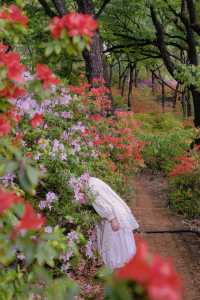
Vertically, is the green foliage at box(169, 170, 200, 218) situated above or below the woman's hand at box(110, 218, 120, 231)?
below

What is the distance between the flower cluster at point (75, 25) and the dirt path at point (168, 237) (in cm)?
555

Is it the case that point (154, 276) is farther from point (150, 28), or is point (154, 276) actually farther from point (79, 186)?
point (150, 28)

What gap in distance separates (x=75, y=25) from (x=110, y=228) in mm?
4731

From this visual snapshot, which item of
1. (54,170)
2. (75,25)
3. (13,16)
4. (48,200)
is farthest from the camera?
(54,170)

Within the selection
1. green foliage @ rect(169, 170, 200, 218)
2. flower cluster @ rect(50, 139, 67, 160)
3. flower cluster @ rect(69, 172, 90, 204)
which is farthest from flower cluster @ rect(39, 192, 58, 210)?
green foliage @ rect(169, 170, 200, 218)

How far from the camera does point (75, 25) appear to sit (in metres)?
2.80

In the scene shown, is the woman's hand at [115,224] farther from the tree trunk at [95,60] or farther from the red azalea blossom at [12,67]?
the tree trunk at [95,60]

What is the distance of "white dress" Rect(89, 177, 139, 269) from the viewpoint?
6.66 metres

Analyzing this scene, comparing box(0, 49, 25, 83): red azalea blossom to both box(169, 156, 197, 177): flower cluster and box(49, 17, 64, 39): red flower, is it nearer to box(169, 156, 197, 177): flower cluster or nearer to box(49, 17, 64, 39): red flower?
box(49, 17, 64, 39): red flower

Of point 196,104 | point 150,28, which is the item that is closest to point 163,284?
point 196,104

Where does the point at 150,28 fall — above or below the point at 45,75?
above

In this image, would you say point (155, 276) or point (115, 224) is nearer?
point (155, 276)

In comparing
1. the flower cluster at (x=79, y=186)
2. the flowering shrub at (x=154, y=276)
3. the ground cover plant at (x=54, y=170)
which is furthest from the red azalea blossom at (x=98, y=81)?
the flowering shrub at (x=154, y=276)

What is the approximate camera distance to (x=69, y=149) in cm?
645
